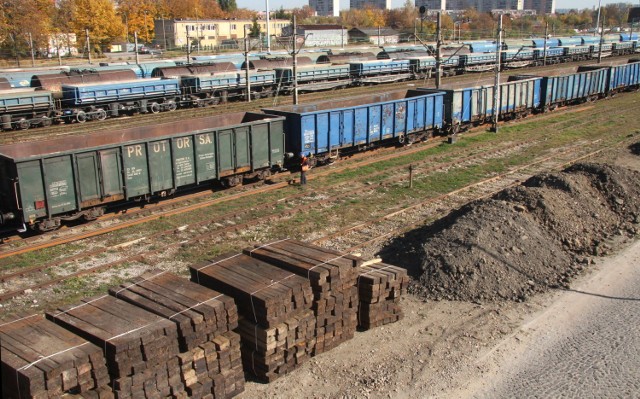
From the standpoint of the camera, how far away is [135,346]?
769 centimetres

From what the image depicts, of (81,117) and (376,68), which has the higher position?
(376,68)

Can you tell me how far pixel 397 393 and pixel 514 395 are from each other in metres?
1.76

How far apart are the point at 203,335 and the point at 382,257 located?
643cm

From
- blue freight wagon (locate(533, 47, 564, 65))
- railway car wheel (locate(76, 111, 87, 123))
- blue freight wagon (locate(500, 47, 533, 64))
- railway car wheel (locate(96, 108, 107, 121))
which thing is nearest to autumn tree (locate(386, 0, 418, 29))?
blue freight wagon (locate(533, 47, 564, 65))

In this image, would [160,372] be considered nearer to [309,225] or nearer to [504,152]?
[309,225]

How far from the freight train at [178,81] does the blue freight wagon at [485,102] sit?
5.84m

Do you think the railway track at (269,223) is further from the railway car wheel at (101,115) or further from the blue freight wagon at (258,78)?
the blue freight wagon at (258,78)

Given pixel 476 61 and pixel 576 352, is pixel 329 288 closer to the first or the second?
pixel 576 352

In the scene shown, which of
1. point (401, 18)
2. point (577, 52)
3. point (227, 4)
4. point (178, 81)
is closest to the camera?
point (178, 81)

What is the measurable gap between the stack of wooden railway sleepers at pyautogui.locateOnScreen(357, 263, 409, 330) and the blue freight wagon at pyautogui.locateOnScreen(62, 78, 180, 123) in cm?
3023

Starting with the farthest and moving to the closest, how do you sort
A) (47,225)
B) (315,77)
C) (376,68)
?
(376,68), (315,77), (47,225)

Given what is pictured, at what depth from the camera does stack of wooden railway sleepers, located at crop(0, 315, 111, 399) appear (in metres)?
7.03

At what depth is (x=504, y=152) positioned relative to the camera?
25.8 m

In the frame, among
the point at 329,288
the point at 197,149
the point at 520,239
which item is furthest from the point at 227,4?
the point at 329,288
